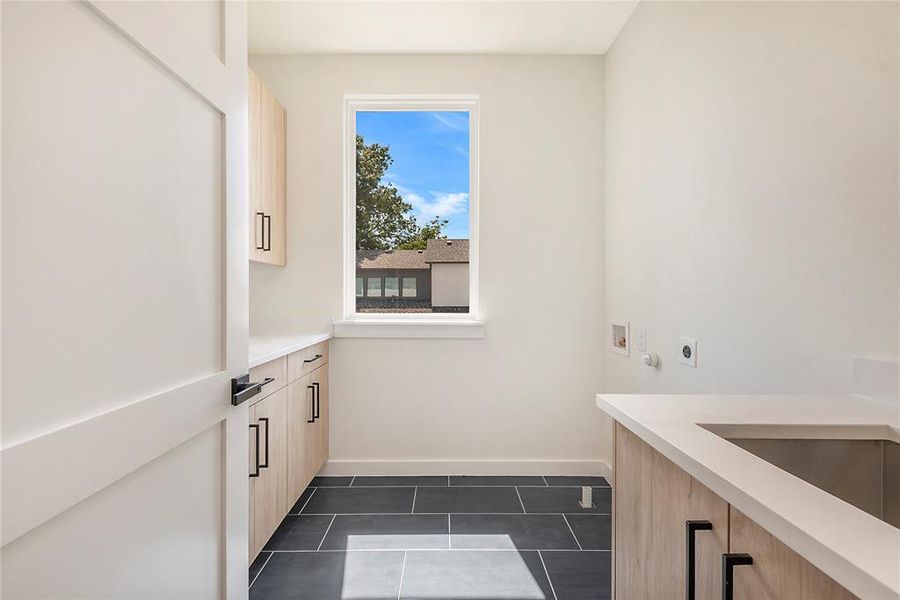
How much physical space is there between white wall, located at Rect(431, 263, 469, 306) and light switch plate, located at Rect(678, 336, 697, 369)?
1.37 m

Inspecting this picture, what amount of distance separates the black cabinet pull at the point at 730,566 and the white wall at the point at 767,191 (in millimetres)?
735

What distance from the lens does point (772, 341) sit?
140 cm

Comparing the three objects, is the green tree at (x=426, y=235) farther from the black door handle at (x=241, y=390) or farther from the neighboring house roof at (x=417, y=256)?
the black door handle at (x=241, y=390)

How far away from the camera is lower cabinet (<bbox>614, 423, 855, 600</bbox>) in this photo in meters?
0.58

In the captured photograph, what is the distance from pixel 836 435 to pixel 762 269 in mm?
677

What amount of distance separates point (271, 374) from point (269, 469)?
0.37 metres

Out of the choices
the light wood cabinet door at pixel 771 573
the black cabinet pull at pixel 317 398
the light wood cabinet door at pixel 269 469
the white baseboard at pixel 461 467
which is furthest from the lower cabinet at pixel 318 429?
the light wood cabinet door at pixel 771 573

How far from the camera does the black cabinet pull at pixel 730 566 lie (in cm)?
63

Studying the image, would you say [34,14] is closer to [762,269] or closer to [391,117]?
[762,269]

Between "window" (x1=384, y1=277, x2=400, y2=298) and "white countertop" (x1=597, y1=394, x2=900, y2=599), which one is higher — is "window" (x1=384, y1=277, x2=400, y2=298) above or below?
above

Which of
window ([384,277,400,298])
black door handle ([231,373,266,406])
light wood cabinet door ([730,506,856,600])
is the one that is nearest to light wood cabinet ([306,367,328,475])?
window ([384,277,400,298])

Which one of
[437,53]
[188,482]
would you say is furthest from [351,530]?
[437,53]

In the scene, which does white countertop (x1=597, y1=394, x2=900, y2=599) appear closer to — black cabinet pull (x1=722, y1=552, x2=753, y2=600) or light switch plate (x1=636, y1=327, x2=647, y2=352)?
black cabinet pull (x1=722, y1=552, x2=753, y2=600)

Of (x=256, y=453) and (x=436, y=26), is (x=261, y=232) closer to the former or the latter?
(x=256, y=453)
